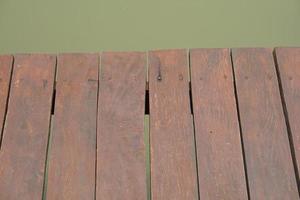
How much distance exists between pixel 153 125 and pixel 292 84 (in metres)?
0.35

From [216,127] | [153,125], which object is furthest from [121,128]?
[216,127]

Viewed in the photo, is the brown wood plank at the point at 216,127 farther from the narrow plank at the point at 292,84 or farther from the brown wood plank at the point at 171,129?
the narrow plank at the point at 292,84

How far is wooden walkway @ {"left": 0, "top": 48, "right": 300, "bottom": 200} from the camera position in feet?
3.13

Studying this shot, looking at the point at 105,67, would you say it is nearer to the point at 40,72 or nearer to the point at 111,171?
the point at 40,72

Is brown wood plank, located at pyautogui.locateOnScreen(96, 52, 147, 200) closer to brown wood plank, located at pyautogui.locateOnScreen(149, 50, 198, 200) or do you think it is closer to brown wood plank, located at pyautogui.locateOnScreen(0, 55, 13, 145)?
brown wood plank, located at pyautogui.locateOnScreen(149, 50, 198, 200)

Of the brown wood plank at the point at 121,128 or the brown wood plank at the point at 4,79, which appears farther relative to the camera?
the brown wood plank at the point at 4,79

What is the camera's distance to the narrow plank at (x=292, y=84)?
100cm

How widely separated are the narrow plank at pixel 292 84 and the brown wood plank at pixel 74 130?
1.48 feet

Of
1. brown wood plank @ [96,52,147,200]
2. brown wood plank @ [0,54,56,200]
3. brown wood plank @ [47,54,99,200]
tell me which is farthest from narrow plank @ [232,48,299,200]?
brown wood plank @ [0,54,56,200]

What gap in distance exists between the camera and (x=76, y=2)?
2.03m

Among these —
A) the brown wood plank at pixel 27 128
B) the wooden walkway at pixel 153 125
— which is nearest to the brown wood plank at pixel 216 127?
the wooden walkway at pixel 153 125

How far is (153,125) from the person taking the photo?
1.02m

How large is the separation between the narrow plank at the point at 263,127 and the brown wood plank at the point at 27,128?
0.46m

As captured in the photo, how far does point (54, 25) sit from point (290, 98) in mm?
1246
